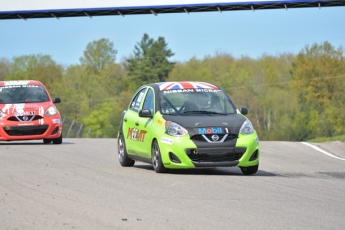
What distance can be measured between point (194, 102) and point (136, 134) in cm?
118

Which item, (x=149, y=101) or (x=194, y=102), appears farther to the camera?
(x=149, y=101)

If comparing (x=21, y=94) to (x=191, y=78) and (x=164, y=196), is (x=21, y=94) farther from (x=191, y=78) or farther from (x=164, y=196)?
(x=191, y=78)

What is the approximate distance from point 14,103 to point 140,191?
1188 centimetres

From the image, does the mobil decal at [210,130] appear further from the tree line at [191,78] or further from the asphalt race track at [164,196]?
the tree line at [191,78]

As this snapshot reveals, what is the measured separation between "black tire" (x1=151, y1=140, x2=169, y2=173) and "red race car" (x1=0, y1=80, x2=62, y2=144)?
8765 mm

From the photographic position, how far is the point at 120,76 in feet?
447

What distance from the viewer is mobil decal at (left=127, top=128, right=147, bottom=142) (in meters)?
14.0

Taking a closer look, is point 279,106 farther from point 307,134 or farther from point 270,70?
point 307,134

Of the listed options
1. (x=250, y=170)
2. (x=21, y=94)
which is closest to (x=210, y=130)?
(x=250, y=170)

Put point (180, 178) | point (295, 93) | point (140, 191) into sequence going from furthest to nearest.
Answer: point (295, 93) → point (180, 178) → point (140, 191)

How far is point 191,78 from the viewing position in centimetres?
12781

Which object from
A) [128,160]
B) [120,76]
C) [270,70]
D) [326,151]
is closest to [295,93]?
[270,70]

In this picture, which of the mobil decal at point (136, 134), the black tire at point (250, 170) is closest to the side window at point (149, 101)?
the mobil decal at point (136, 134)

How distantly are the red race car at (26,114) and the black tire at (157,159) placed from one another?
8.77 meters
